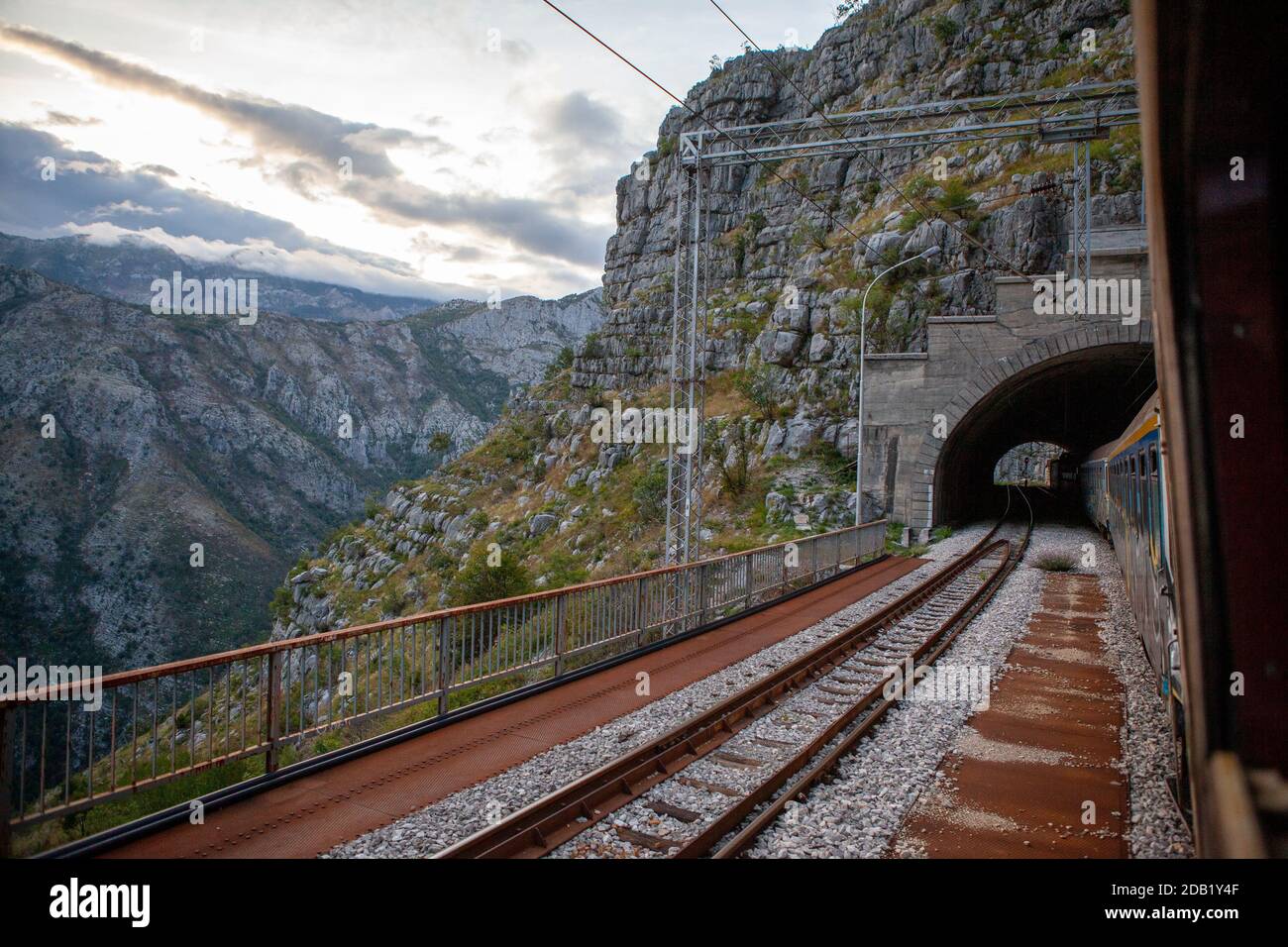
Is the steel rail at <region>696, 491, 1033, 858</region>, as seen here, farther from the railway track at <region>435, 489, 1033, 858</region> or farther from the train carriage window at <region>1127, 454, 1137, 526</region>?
the train carriage window at <region>1127, 454, 1137, 526</region>

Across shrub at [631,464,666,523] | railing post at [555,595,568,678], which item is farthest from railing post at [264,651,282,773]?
shrub at [631,464,666,523]

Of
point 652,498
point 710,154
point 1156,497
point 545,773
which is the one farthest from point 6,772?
point 652,498

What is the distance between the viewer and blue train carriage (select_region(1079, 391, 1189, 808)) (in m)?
5.94

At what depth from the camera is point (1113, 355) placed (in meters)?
25.7

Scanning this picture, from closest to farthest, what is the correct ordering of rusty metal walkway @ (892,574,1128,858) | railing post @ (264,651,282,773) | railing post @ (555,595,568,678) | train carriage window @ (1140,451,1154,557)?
rusty metal walkway @ (892,574,1128,858) → railing post @ (264,651,282,773) → train carriage window @ (1140,451,1154,557) → railing post @ (555,595,568,678)

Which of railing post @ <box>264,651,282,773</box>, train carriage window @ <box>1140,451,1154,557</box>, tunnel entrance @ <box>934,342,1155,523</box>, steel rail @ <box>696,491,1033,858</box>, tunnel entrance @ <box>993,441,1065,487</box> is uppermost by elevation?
tunnel entrance @ <box>993,441,1065,487</box>

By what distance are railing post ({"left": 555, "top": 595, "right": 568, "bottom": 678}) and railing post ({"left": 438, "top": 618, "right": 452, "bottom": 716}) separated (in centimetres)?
172

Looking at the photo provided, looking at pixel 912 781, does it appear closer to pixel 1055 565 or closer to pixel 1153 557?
pixel 1153 557

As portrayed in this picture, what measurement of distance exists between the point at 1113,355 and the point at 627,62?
22.5 meters

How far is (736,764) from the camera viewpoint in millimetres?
6652

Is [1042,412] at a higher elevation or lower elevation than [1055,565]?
higher

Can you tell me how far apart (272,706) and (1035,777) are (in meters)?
6.71
